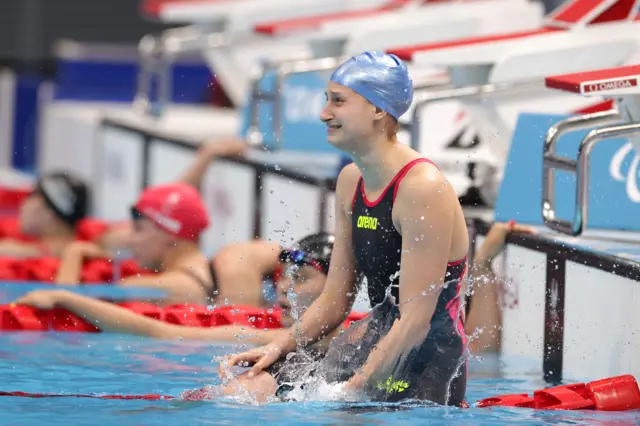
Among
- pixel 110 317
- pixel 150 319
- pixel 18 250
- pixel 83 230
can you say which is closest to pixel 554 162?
pixel 150 319

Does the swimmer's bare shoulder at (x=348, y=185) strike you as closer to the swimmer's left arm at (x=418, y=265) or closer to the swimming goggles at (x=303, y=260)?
the swimmer's left arm at (x=418, y=265)

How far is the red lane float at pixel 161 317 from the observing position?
544cm

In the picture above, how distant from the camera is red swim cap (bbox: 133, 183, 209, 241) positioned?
6.18 metres

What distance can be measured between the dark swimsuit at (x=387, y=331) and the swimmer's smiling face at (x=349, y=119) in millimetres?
151

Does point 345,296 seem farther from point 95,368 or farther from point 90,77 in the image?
point 90,77

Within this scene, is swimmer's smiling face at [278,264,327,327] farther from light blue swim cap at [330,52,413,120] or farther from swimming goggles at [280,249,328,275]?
light blue swim cap at [330,52,413,120]

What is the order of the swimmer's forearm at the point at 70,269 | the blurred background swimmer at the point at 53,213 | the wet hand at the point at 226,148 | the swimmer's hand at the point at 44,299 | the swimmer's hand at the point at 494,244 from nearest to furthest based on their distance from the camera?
the swimmer's hand at the point at 494,244 → the swimmer's hand at the point at 44,299 → the swimmer's forearm at the point at 70,269 → the blurred background swimmer at the point at 53,213 → the wet hand at the point at 226,148

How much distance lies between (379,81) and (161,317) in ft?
6.99

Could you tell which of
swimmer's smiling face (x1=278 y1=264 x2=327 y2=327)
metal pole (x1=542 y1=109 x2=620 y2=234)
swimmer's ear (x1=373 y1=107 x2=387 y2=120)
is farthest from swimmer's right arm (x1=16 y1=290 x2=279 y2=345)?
swimmer's ear (x1=373 y1=107 x2=387 y2=120)

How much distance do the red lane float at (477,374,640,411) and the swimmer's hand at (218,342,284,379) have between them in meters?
0.62

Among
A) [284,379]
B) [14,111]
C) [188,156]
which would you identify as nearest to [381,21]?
[188,156]

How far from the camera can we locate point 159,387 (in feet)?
14.2

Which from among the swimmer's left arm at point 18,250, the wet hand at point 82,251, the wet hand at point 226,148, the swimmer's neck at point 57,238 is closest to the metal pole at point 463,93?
the wet hand at point 82,251

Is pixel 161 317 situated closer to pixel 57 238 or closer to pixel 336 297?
pixel 336 297
